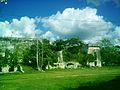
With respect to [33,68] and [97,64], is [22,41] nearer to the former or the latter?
[33,68]

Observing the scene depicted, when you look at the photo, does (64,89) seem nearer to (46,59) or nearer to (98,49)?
(46,59)

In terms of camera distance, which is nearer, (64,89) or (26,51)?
(64,89)

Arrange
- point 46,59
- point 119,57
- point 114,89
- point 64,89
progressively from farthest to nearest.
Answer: point 119,57
point 46,59
point 64,89
point 114,89

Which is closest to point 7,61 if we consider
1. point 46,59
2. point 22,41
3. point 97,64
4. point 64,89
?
point 46,59

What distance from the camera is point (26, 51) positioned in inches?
2921

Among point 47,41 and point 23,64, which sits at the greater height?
point 47,41

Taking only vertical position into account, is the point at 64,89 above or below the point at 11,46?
below

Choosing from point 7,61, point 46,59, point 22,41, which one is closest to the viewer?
point 7,61

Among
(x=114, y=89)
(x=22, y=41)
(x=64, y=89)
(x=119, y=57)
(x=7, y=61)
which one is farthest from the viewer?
(x=119, y=57)

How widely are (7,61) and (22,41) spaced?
2807 centimetres

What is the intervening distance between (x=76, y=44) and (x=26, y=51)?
39271 millimetres

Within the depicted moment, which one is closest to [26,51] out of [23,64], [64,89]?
[23,64]

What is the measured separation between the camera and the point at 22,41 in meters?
84.9

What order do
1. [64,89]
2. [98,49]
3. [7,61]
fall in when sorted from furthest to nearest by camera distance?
[98,49] < [7,61] < [64,89]
